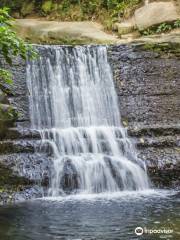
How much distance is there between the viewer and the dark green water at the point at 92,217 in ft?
19.0

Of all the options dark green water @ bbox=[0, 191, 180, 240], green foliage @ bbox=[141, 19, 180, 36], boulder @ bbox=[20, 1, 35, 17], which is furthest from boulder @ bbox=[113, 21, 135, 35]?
dark green water @ bbox=[0, 191, 180, 240]

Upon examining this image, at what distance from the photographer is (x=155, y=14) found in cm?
1505

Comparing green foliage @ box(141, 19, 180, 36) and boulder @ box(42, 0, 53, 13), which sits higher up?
boulder @ box(42, 0, 53, 13)

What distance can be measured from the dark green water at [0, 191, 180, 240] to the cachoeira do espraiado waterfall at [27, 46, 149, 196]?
68 cm

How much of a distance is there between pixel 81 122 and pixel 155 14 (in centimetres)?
539

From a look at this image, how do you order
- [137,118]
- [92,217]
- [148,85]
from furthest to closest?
1. [148,85]
2. [137,118]
3. [92,217]

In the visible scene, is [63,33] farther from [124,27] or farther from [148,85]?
[148,85]

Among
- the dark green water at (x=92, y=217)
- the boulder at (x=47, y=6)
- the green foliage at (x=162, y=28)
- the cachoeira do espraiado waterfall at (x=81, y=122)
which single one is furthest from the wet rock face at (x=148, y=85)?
the boulder at (x=47, y=6)

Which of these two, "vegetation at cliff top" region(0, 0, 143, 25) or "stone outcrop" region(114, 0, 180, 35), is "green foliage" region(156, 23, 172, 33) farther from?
"vegetation at cliff top" region(0, 0, 143, 25)

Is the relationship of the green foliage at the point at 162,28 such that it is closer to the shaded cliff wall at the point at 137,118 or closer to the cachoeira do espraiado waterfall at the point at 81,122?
the shaded cliff wall at the point at 137,118

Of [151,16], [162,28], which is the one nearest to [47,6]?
[151,16]

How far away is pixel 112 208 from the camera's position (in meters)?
7.20

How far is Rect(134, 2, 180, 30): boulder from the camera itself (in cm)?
1476

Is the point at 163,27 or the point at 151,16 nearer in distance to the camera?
the point at 163,27
